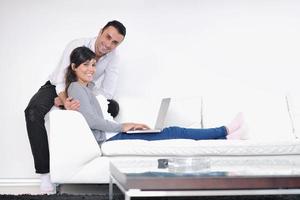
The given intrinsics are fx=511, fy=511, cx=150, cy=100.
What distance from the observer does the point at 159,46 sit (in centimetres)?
451

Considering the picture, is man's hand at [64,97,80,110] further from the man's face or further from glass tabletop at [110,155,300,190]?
glass tabletop at [110,155,300,190]

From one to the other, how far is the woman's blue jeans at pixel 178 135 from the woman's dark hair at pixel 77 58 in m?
0.52

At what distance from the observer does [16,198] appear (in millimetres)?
3170

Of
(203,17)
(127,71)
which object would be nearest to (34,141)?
(127,71)

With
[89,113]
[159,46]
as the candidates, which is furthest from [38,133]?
[159,46]

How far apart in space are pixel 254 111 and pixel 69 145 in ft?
5.18

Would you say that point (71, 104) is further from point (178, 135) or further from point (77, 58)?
Answer: point (178, 135)

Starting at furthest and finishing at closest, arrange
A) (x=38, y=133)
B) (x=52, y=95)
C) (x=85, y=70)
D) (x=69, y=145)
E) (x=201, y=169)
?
(x=52, y=95) → (x=38, y=133) → (x=85, y=70) → (x=69, y=145) → (x=201, y=169)

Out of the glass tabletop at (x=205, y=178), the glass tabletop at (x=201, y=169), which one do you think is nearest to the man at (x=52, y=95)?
the glass tabletop at (x=201, y=169)

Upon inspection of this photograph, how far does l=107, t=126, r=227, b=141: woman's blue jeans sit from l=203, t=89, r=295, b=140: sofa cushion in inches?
14.6

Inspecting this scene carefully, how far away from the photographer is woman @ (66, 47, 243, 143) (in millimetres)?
3492

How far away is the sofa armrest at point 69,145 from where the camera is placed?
131 inches

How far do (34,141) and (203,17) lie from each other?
1.85 metres

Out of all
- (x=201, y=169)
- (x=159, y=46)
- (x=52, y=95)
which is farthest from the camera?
(x=159, y=46)
